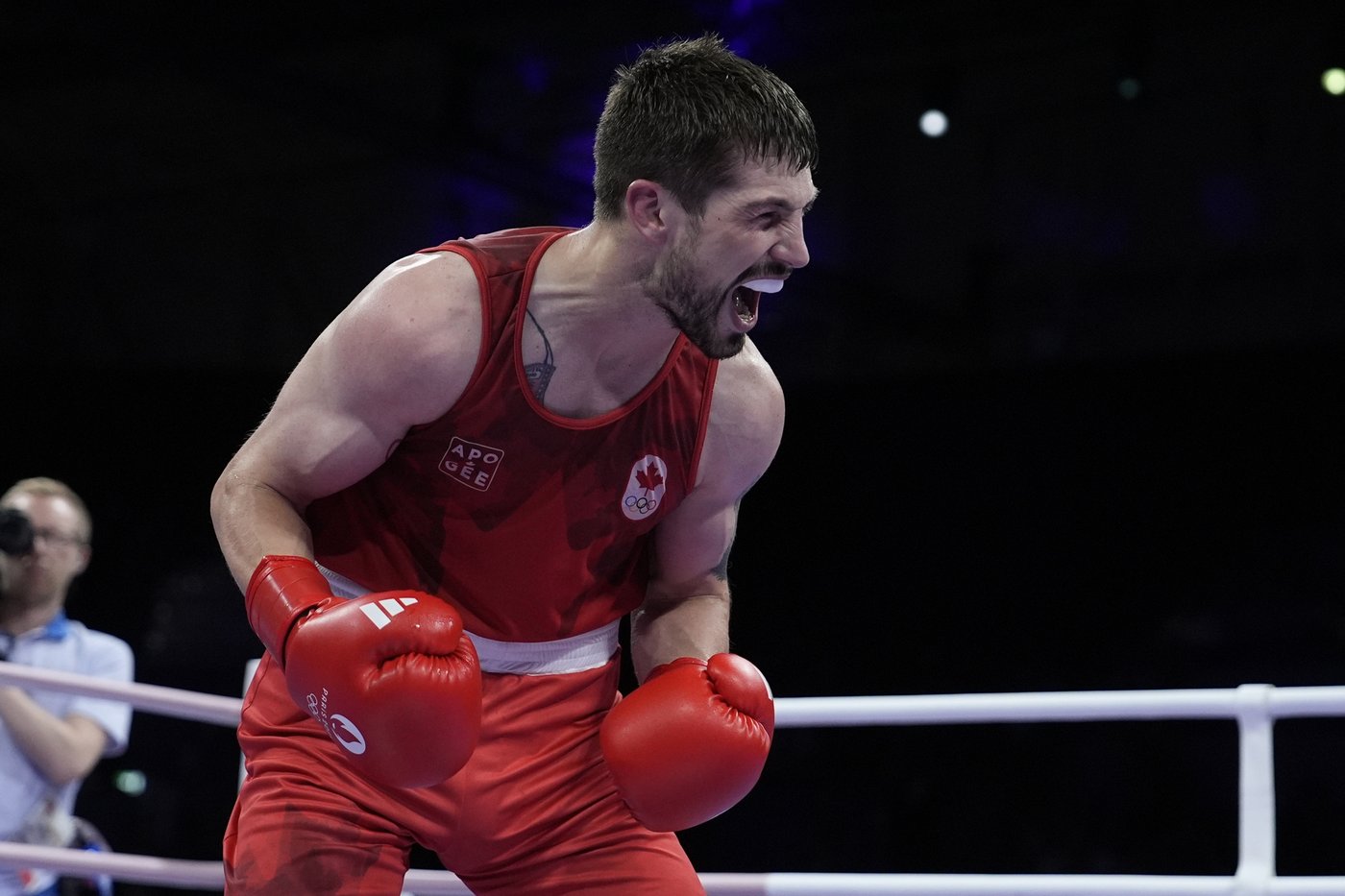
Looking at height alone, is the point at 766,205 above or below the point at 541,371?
above

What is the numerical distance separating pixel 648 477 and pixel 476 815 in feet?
1.37

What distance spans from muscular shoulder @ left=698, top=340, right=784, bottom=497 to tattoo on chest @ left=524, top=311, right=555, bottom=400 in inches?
8.0

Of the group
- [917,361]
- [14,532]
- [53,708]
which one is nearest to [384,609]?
[14,532]

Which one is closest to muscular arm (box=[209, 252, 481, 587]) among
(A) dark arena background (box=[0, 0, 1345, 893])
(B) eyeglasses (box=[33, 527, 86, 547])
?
(B) eyeglasses (box=[33, 527, 86, 547])

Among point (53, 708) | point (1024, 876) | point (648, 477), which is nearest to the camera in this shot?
point (648, 477)

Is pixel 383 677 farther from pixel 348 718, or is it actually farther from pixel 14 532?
pixel 14 532

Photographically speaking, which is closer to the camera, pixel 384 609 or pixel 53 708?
pixel 384 609

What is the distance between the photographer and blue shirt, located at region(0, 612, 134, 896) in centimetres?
286

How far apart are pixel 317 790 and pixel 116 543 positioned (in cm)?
717

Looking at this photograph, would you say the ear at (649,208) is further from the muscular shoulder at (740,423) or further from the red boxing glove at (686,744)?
the red boxing glove at (686,744)

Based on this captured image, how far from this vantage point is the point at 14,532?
2.78 meters

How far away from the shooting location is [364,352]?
1560 millimetres

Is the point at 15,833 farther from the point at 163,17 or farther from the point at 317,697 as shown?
the point at 163,17

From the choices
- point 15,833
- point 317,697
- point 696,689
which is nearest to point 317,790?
point 317,697
